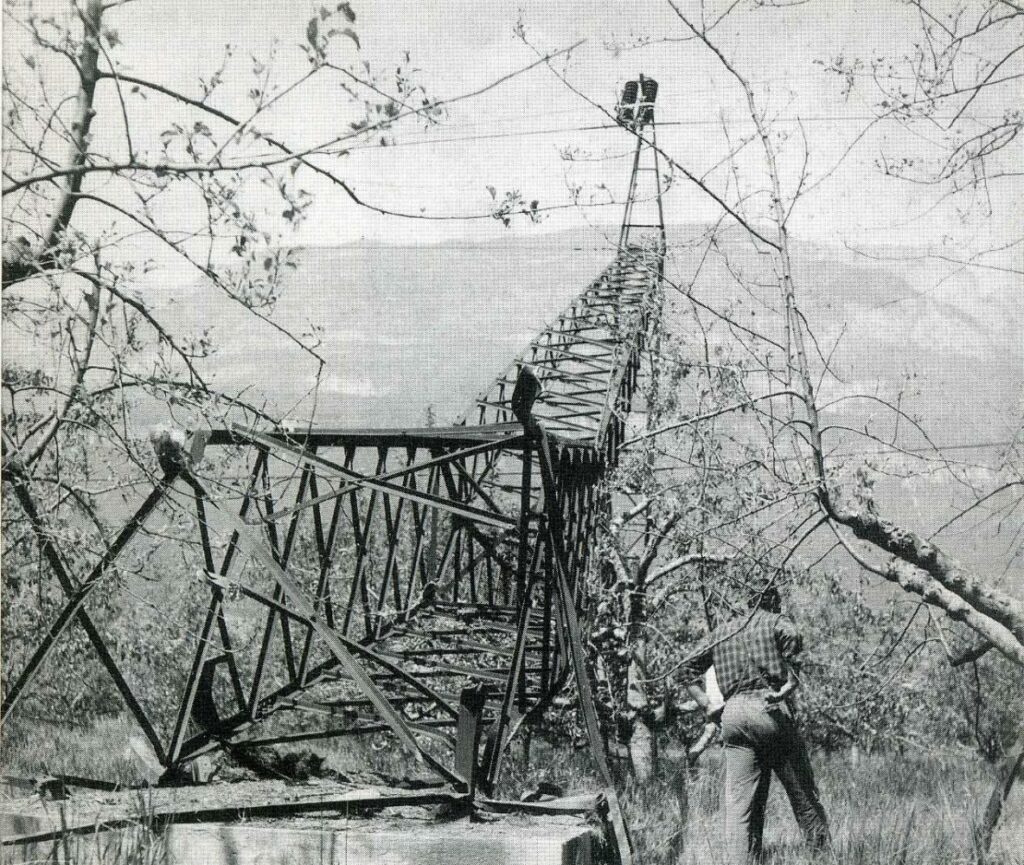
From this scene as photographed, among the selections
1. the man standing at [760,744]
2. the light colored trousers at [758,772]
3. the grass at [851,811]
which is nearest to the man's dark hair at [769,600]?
the man standing at [760,744]

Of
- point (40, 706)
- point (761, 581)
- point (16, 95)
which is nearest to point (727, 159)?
point (761, 581)

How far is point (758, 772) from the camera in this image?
6762 millimetres

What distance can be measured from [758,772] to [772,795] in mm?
4322

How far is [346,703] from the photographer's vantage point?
7051 millimetres

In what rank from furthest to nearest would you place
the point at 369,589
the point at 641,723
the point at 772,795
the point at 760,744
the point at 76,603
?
the point at 641,723
the point at 772,795
the point at 369,589
the point at 760,744
the point at 76,603

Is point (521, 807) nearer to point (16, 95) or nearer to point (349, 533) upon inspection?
point (16, 95)

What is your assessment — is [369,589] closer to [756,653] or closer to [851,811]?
[756,653]

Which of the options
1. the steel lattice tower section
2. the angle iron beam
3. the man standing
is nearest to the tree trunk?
the steel lattice tower section

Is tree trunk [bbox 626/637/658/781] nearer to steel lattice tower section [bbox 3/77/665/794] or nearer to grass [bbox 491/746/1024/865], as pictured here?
grass [bbox 491/746/1024/865]

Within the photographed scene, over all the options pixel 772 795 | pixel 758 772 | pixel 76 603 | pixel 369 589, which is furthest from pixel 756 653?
pixel 76 603

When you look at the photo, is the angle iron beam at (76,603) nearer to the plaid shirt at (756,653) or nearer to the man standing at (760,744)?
the man standing at (760,744)

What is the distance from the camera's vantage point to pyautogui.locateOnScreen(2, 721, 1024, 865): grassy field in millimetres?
6391

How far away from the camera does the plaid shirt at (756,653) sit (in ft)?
22.5

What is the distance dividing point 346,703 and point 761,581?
3.47 m
